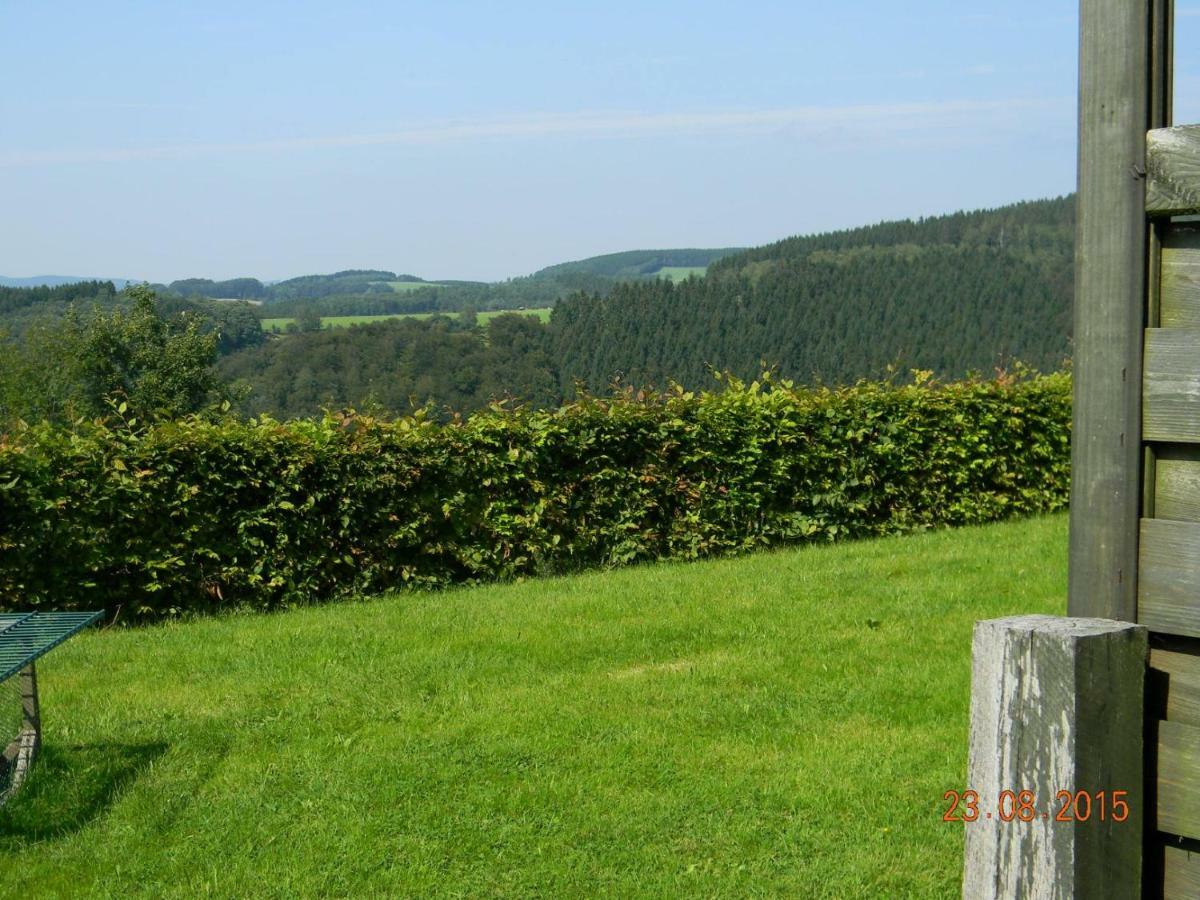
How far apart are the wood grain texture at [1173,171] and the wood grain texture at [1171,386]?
0.55 feet

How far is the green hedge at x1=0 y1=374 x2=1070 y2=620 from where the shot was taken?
9.27 m

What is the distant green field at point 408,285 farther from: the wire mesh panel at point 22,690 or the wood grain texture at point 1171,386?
the wood grain texture at point 1171,386

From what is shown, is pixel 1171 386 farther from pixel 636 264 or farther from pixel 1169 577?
pixel 636 264

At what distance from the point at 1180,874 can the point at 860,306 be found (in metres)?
54.4

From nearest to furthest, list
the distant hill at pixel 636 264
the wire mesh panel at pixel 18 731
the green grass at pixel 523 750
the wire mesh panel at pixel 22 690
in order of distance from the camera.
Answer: the green grass at pixel 523 750 → the wire mesh panel at pixel 22 690 → the wire mesh panel at pixel 18 731 → the distant hill at pixel 636 264

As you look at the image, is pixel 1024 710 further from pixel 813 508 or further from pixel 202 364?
pixel 202 364

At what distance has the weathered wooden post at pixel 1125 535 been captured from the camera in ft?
5.11

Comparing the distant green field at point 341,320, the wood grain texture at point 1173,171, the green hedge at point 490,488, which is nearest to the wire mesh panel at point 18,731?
the green hedge at point 490,488

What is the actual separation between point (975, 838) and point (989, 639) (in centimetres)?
28

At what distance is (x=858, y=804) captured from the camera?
Answer: 4.86 m

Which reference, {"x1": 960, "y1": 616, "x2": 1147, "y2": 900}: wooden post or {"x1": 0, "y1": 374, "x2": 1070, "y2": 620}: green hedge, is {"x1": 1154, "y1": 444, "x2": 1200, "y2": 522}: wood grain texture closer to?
{"x1": 960, "y1": 616, "x2": 1147, "y2": 900}: wooden post

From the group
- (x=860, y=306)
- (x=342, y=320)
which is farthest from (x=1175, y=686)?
(x=860, y=306)
